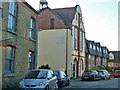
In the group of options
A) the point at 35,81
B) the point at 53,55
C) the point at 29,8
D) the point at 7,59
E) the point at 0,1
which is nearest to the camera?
the point at 35,81

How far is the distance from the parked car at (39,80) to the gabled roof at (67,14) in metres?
16.7

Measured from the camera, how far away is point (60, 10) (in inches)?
1241

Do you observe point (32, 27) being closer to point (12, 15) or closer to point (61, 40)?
point (12, 15)

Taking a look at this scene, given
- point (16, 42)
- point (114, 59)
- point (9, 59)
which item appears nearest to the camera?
point (9, 59)

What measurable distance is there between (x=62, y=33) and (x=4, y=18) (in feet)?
46.7

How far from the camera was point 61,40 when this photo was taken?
2656cm

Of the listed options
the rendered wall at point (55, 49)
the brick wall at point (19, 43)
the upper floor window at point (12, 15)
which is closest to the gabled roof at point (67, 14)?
the rendered wall at point (55, 49)

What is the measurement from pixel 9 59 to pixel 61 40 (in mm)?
13388

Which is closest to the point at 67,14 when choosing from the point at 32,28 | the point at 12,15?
the point at 32,28

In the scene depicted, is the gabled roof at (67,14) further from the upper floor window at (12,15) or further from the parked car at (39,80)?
the parked car at (39,80)

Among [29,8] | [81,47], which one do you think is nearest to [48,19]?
[81,47]

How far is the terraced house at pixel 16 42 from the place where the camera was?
517 inches

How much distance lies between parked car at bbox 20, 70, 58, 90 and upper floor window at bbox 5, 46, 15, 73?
93.6 inches

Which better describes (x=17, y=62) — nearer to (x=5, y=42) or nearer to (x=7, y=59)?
(x=7, y=59)
